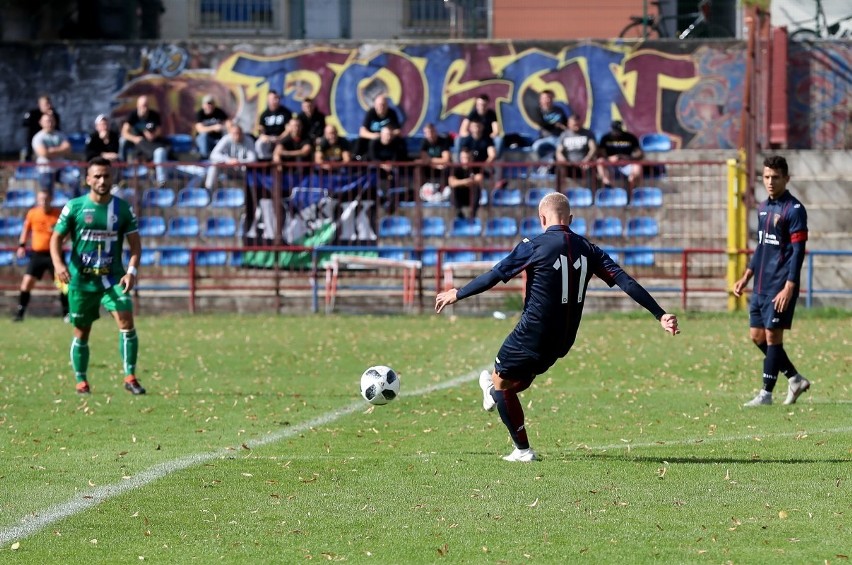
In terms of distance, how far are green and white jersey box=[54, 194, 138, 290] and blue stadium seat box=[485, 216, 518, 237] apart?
12778 mm

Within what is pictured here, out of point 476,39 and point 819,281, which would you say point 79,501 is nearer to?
point 819,281

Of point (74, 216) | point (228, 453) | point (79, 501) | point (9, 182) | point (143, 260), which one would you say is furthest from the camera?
point (9, 182)

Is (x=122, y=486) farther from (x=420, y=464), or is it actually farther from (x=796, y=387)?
(x=796, y=387)

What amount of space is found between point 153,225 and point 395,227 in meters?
4.47

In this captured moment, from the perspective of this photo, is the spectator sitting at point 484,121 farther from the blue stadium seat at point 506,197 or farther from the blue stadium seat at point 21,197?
the blue stadium seat at point 21,197

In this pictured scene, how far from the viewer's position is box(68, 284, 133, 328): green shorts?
13.2 metres

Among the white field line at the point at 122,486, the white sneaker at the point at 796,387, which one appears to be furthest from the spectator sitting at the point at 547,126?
the white field line at the point at 122,486

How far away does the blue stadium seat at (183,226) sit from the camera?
26328mm

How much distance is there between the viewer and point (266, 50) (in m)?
31.5

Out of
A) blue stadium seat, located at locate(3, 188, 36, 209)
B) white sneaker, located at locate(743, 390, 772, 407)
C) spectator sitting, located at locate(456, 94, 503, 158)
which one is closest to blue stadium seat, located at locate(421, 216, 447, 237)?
spectator sitting, located at locate(456, 94, 503, 158)

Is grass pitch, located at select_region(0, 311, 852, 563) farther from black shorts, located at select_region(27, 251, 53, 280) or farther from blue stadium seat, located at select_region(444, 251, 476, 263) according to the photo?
blue stadium seat, located at select_region(444, 251, 476, 263)

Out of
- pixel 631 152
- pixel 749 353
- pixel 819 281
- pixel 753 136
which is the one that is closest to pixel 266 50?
pixel 631 152

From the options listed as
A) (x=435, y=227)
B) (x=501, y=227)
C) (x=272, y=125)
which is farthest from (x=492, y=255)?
(x=272, y=125)

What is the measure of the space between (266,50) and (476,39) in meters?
4.56
